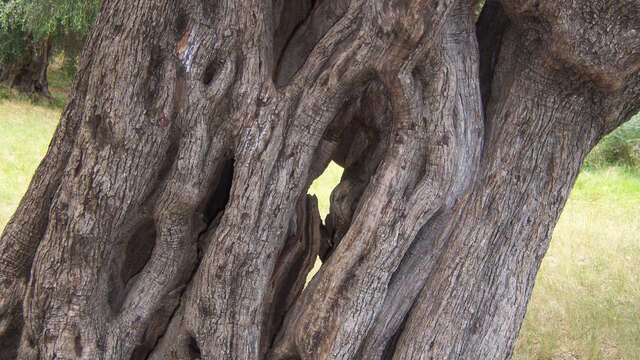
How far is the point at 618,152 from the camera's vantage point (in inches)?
584

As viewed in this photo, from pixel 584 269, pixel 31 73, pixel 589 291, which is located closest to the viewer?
pixel 589 291

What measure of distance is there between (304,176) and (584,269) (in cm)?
490

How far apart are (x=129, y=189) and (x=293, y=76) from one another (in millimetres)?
842

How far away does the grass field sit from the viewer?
5070mm

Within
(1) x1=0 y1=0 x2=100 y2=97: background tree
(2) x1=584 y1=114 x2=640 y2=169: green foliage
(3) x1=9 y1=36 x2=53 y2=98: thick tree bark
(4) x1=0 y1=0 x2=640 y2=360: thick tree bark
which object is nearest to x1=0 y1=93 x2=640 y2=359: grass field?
(2) x1=584 y1=114 x2=640 y2=169: green foliage

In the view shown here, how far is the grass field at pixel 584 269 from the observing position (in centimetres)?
507

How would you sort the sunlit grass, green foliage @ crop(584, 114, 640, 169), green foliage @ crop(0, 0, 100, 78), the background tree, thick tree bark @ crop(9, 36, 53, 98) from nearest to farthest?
1. the sunlit grass
2. green foliage @ crop(0, 0, 100, 78)
3. green foliage @ crop(584, 114, 640, 169)
4. the background tree
5. thick tree bark @ crop(9, 36, 53, 98)

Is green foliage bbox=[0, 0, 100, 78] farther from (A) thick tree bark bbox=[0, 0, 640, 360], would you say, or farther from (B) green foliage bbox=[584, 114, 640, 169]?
(B) green foliage bbox=[584, 114, 640, 169]

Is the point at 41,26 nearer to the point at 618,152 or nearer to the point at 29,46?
the point at 29,46

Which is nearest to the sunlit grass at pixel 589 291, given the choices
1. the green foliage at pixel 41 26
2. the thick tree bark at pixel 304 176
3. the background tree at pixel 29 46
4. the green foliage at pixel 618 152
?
the thick tree bark at pixel 304 176

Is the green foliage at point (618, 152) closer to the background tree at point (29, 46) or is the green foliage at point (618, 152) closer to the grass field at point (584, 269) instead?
the grass field at point (584, 269)

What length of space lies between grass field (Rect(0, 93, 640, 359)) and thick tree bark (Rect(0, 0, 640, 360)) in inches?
94.4

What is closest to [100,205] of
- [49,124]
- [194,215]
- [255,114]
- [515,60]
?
[194,215]

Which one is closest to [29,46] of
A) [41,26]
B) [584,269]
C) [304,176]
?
[41,26]
